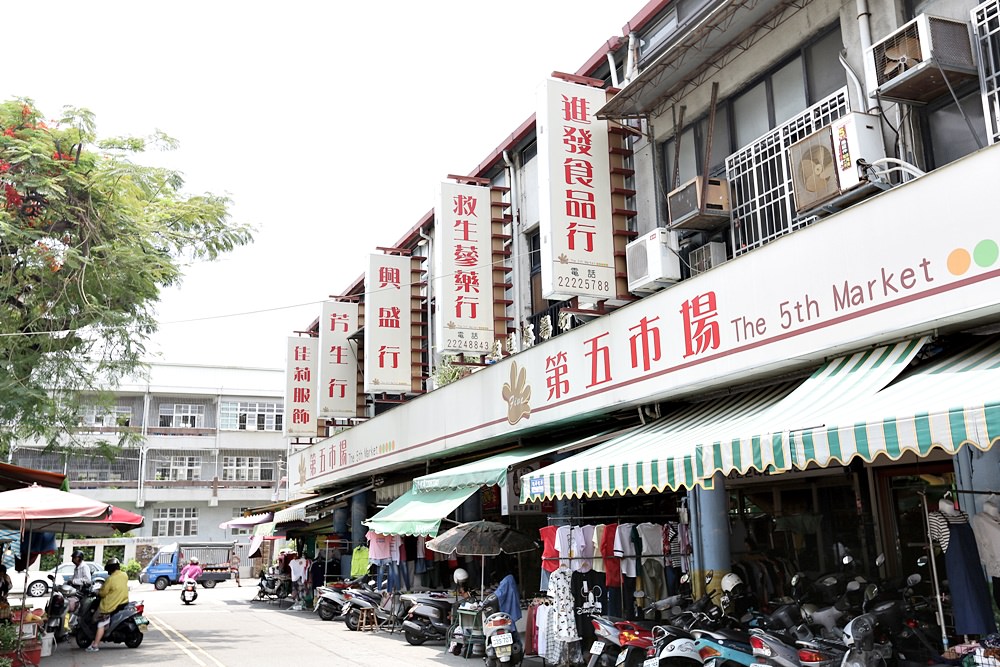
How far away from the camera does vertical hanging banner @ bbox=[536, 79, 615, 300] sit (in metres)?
11.2

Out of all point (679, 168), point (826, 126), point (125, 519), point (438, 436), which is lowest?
point (125, 519)

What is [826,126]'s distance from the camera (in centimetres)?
910

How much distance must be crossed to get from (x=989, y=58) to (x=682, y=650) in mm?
6443

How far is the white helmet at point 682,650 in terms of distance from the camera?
8.48 metres

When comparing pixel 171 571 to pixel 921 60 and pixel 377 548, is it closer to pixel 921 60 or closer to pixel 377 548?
pixel 377 548

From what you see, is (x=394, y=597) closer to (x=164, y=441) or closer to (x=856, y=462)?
(x=856, y=462)

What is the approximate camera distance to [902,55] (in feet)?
27.1

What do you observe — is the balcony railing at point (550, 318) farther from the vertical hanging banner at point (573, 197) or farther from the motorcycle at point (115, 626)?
the motorcycle at point (115, 626)

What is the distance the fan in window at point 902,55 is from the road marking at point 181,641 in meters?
11.4

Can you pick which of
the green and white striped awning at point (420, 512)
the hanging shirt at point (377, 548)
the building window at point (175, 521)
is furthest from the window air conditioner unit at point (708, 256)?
the building window at point (175, 521)

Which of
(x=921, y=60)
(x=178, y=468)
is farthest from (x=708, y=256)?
(x=178, y=468)

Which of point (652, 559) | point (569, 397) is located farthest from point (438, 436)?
point (652, 559)

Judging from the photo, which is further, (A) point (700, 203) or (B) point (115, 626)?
(B) point (115, 626)

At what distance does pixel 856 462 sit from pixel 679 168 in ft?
15.6
